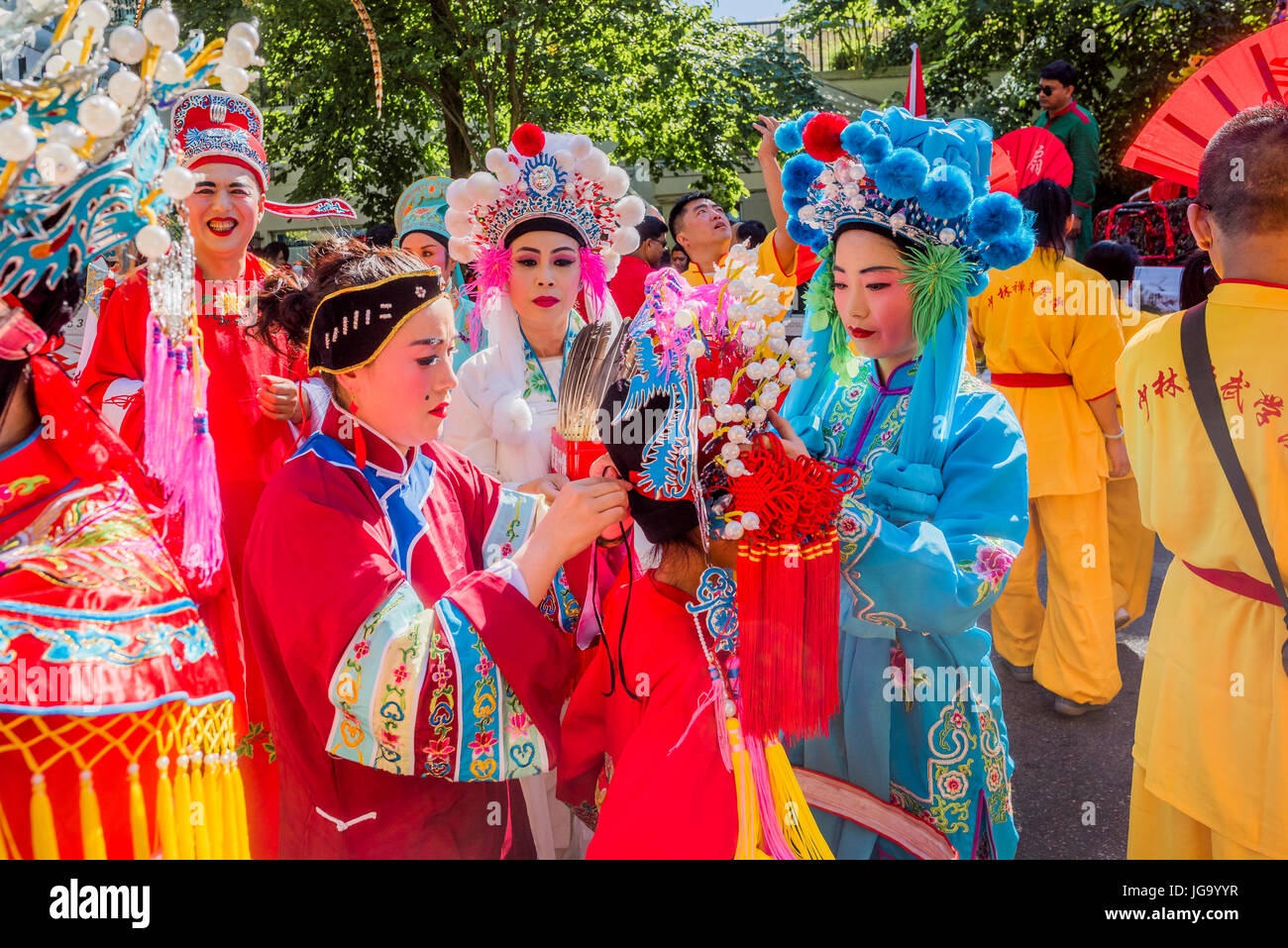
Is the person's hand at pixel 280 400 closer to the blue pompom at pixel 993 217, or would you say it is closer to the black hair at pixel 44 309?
the black hair at pixel 44 309

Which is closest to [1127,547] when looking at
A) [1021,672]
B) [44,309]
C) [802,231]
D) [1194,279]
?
[1021,672]

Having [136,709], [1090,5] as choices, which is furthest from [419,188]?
[1090,5]

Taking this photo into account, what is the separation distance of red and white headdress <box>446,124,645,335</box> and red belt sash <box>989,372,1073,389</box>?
182 centimetres

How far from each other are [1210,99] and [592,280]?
2068mm

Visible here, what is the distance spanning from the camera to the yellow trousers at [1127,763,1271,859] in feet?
6.91

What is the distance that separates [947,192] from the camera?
203 centimetres

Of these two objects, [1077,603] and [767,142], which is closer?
[767,142]

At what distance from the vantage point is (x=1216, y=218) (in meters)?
2.08

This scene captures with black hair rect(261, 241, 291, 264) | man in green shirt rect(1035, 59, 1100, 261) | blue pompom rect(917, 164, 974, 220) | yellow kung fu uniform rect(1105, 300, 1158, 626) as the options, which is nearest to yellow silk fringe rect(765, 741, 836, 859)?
blue pompom rect(917, 164, 974, 220)

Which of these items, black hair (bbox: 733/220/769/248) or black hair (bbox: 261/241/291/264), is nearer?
black hair (bbox: 733/220/769/248)

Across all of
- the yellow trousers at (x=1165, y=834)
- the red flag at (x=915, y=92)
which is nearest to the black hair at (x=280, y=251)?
the red flag at (x=915, y=92)

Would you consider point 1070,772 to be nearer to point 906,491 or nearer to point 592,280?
point 906,491

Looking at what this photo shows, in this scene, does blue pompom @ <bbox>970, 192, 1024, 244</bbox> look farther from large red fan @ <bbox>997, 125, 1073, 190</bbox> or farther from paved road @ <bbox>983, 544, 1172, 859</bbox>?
large red fan @ <bbox>997, 125, 1073, 190</bbox>

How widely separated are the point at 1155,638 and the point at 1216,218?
0.94m
